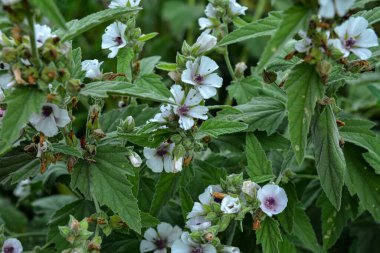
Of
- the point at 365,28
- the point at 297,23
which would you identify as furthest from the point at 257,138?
the point at 297,23

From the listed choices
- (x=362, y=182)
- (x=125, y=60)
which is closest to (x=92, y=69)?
(x=125, y=60)

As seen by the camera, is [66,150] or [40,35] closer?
[40,35]

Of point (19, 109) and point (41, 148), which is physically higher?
point (19, 109)

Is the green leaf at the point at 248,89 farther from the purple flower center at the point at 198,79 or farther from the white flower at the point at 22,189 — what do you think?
the white flower at the point at 22,189

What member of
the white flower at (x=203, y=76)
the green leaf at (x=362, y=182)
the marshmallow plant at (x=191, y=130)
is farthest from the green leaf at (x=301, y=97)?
the green leaf at (x=362, y=182)

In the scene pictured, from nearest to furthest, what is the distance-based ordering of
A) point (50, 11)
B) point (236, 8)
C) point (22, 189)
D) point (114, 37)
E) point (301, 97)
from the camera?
point (50, 11)
point (301, 97)
point (114, 37)
point (236, 8)
point (22, 189)

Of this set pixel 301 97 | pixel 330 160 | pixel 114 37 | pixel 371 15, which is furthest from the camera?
pixel 114 37

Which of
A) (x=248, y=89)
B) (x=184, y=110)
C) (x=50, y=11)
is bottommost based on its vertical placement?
(x=248, y=89)

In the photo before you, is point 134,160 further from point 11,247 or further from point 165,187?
point 11,247
